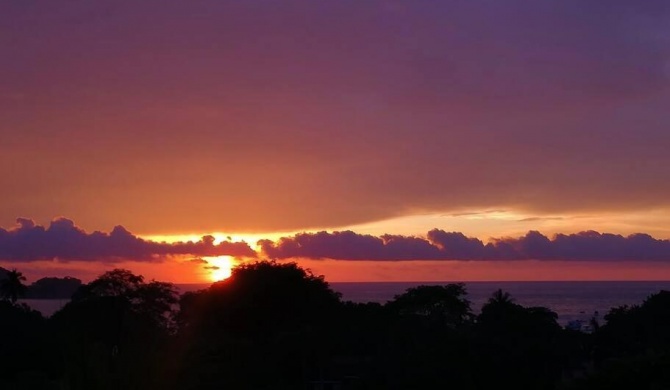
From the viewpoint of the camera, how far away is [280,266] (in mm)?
60781

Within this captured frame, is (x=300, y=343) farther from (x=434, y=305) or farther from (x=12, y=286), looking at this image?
(x=12, y=286)

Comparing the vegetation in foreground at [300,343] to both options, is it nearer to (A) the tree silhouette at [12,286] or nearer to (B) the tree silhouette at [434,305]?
(B) the tree silhouette at [434,305]

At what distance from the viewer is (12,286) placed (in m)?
106

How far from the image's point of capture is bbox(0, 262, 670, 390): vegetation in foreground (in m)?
23.3

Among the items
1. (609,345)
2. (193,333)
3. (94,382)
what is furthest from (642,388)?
(609,345)

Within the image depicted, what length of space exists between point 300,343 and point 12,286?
244 ft

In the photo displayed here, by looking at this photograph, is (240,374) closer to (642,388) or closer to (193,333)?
(193,333)

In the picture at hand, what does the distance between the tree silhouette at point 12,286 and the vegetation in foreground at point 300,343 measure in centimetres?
3514

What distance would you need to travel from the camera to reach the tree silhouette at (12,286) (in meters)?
106

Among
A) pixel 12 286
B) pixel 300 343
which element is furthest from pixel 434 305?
pixel 12 286

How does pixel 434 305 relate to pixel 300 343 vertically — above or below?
above

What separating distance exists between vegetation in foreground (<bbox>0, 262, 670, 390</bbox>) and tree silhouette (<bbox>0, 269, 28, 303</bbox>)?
35145 millimetres

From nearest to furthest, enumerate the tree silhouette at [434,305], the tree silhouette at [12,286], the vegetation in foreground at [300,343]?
the vegetation in foreground at [300,343] → the tree silhouette at [434,305] → the tree silhouette at [12,286]

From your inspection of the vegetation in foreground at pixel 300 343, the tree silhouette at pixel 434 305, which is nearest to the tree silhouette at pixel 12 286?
the vegetation in foreground at pixel 300 343
